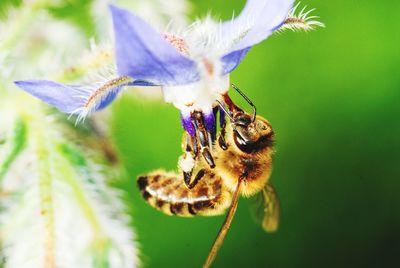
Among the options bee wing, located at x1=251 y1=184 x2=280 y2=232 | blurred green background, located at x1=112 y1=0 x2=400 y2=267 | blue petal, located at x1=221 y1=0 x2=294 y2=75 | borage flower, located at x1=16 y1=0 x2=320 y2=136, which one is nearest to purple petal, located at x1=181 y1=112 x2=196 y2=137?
borage flower, located at x1=16 y1=0 x2=320 y2=136

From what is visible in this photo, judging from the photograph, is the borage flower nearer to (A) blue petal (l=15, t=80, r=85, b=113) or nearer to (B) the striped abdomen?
(A) blue petal (l=15, t=80, r=85, b=113)

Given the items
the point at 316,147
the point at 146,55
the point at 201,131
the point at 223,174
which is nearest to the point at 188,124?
the point at 201,131

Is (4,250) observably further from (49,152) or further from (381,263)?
(381,263)

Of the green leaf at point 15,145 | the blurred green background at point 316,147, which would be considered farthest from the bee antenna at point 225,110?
the blurred green background at point 316,147

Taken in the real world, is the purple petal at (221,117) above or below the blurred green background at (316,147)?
above

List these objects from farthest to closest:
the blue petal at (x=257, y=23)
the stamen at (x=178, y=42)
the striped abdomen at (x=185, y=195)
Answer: the striped abdomen at (x=185, y=195)
the stamen at (x=178, y=42)
the blue petal at (x=257, y=23)

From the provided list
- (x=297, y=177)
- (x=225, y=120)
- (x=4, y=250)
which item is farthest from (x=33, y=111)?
(x=297, y=177)

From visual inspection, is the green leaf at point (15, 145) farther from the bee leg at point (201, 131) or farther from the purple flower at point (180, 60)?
the bee leg at point (201, 131)
